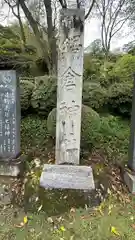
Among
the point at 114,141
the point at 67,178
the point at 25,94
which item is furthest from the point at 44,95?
the point at 67,178

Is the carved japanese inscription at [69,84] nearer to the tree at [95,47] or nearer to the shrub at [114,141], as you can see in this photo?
the shrub at [114,141]

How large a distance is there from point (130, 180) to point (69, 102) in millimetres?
1419

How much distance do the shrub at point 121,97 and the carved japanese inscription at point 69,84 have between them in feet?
7.87

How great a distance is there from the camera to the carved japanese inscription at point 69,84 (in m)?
2.86

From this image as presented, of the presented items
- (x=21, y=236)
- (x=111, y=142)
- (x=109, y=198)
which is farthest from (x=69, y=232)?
(x=111, y=142)

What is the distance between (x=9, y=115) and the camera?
3.07 meters

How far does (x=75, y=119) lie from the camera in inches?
120

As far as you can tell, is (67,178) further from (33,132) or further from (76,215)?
(33,132)

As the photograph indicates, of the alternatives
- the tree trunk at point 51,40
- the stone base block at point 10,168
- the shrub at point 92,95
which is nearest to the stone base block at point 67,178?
the stone base block at point 10,168

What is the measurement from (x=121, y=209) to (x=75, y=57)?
214 centimetres

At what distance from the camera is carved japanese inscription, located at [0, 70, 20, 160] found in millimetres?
2986

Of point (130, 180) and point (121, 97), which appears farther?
point (121, 97)

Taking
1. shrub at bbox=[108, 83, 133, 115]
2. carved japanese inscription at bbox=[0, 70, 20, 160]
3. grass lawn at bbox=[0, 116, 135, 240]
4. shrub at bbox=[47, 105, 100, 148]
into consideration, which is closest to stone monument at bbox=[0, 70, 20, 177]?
carved japanese inscription at bbox=[0, 70, 20, 160]

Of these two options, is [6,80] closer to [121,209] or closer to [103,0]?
[121,209]
